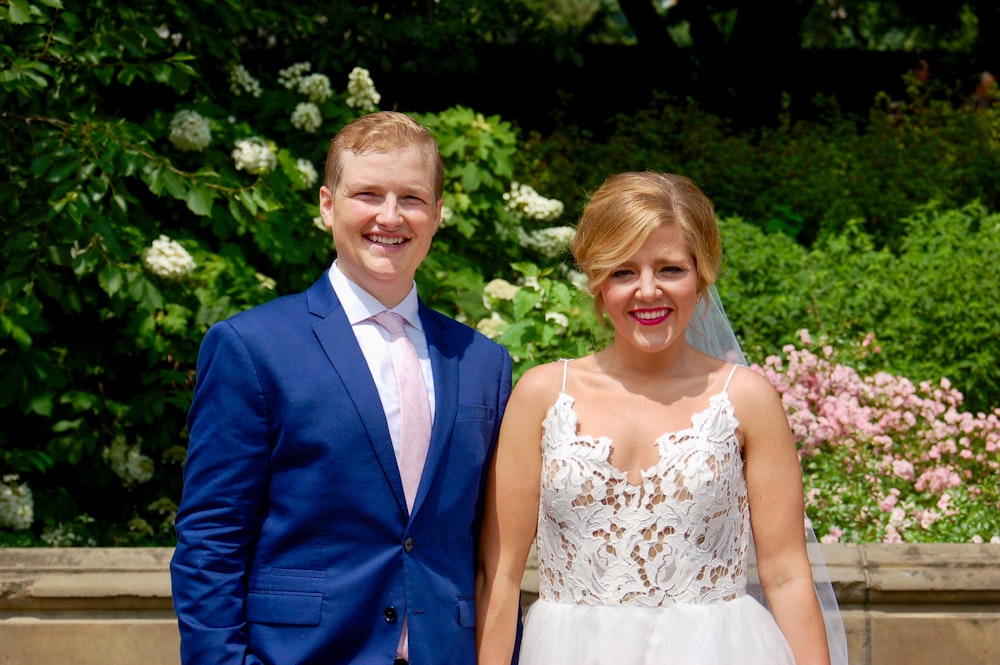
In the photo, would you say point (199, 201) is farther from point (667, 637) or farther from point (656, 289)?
point (667, 637)

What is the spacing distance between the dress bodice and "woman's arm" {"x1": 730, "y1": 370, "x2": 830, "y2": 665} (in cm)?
5

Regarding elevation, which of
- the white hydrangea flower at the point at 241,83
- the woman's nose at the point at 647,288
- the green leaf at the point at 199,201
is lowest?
the woman's nose at the point at 647,288

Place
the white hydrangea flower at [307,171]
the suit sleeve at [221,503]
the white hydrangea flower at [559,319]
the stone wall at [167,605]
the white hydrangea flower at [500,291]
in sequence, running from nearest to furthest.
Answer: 1. the suit sleeve at [221,503]
2. the stone wall at [167,605]
3. the white hydrangea flower at [559,319]
4. the white hydrangea flower at [500,291]
5. the white hydrangea flower at [307,171]

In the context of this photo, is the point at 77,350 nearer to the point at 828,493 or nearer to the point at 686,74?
Result: the point at 828,493

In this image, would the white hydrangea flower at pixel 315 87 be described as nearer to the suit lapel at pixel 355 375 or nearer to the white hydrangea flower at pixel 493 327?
the white hydrangea flower at pixel 493 327

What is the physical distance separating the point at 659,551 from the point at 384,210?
0.94 metres

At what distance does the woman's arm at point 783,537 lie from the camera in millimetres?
2459

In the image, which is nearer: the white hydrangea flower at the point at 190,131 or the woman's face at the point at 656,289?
the woman's face at the point at 656,289

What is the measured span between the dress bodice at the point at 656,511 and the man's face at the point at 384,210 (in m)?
0.49

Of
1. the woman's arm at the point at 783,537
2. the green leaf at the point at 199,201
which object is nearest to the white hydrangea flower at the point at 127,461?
the green leaf at the point at 199,201

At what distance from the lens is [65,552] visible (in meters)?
3.45

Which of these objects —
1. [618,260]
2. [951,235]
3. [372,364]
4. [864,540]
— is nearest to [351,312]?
[372,364]

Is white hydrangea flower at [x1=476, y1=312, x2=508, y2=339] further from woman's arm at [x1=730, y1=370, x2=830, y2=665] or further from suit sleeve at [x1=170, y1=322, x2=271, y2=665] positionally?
suit sleeve at [x1=170, y1=322, x2=271, y2=665]

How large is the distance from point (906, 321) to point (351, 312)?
12.3ft
